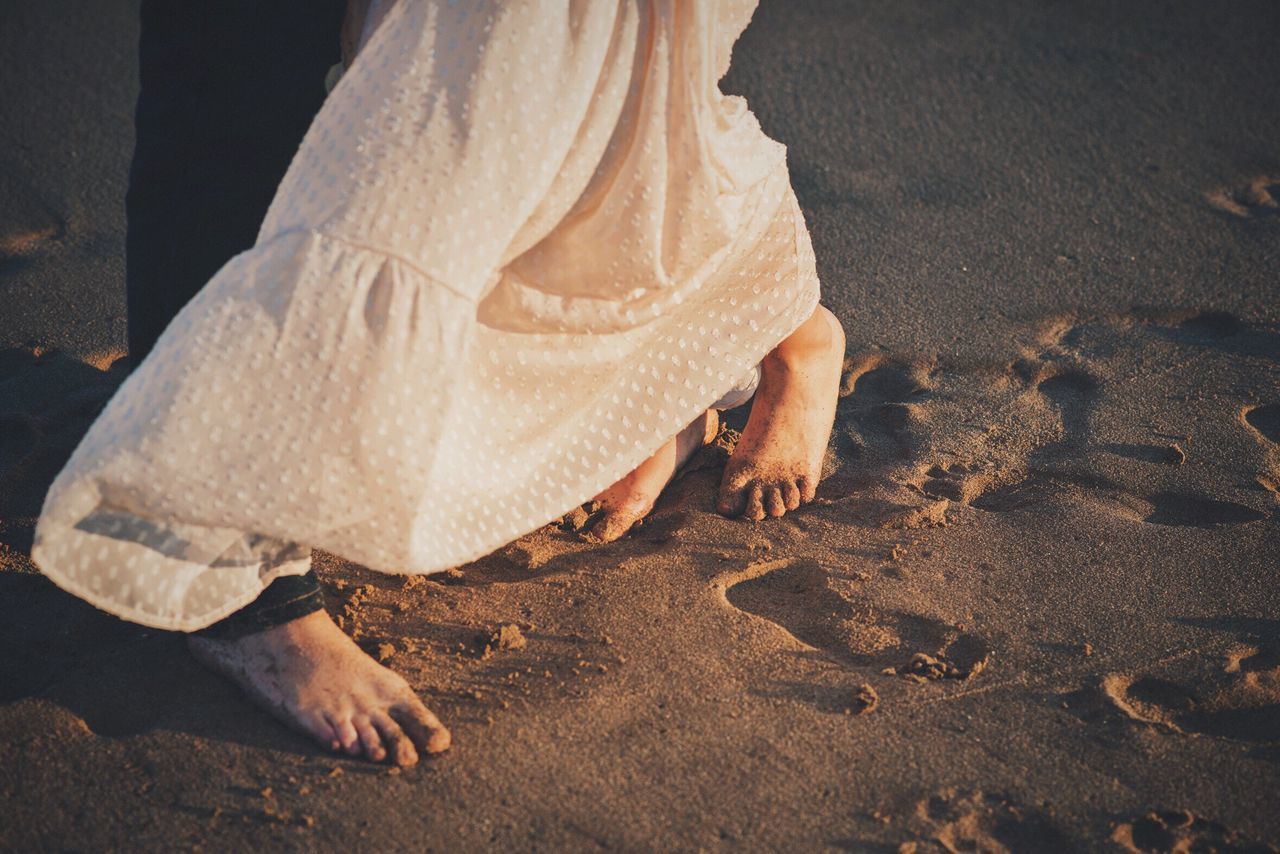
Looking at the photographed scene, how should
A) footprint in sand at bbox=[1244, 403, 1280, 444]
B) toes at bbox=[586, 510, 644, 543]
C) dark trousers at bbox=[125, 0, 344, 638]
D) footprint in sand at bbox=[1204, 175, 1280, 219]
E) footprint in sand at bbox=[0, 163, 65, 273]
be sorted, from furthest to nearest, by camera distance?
1. footprint in sand at bbox=[1204, 175, 1280, 219]
2. footprint in sand at bbox=[0, 163, 65, 273]
3. footprint in sand at bbox=[1244, 403, 1280, 444]
4. toes at bbox=[586, 510, 644, 543]
5. dark trousers at bbox=[125, 0, 344, 638]

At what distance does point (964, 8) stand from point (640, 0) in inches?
104

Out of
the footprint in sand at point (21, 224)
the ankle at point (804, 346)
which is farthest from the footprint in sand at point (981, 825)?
the footprint in sand at point (21, 224)

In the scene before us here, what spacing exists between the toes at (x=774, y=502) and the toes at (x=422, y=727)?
26.2 inches

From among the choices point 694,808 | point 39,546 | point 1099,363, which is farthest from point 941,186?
point 39,546

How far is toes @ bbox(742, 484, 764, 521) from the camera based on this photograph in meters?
1.81

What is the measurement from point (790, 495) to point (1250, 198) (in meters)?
1.73

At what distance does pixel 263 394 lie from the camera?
4.04ft

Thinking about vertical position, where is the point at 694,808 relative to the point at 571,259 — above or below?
below

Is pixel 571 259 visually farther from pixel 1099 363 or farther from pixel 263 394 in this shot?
pixel 1099 363

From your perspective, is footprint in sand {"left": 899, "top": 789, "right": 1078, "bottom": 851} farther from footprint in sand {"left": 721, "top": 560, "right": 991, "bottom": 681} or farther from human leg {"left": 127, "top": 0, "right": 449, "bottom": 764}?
human leg {"left": 127, "top": 0, "right": 449, "bottom": 764}

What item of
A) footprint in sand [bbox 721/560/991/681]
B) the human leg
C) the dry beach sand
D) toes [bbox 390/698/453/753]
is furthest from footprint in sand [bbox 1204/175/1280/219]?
toes [bbox 390/698/453/753]

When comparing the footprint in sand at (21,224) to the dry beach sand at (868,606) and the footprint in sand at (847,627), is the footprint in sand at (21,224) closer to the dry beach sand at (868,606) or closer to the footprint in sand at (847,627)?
the dry beach sand at (868,606)

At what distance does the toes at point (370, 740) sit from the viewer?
1.37m

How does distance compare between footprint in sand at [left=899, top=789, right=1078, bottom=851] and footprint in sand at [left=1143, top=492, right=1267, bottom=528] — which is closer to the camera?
footprint in sand at [left=899, top=789, right=1078, bottom=851]
